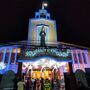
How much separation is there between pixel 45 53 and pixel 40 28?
7.39m

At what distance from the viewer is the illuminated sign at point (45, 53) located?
51.1 ft

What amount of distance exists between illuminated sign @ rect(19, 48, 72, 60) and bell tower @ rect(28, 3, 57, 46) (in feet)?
13.8

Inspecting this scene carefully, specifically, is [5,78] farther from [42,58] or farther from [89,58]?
[89,58]

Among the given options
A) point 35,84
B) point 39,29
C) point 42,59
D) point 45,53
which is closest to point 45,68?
point 42,59

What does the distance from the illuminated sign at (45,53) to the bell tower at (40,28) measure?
4.22 metres

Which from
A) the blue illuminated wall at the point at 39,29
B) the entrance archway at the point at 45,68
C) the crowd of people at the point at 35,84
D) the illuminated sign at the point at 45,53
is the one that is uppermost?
the blue illuminated wall at the point at 39,29

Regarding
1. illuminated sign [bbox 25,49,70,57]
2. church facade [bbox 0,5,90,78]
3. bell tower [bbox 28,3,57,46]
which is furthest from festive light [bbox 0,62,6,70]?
bell tower [bbox 28,3,57,46]

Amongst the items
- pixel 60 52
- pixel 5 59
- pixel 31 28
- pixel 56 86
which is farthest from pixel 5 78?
pixel 31 28

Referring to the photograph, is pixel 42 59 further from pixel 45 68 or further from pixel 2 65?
pixel 2 65

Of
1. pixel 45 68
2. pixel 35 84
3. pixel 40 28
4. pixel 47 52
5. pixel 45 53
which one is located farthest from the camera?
pixel 40 28

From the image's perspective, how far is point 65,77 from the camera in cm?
1450

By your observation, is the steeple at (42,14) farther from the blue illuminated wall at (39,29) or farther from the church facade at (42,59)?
the church facade at (42,59)

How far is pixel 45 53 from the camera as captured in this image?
15.8 metres

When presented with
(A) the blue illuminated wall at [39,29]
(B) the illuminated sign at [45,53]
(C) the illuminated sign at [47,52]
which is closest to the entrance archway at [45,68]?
(B) the illuminated sign at [45,53]
